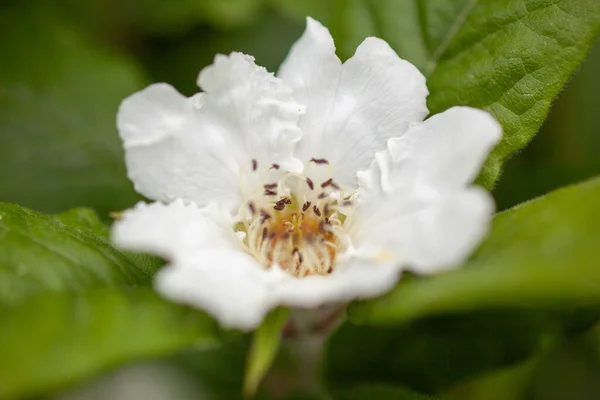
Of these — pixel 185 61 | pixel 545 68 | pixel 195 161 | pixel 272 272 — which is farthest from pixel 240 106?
pixel 185 61

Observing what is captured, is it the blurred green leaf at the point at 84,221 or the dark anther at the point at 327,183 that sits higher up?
the blurred green leaf at the point at 84,221

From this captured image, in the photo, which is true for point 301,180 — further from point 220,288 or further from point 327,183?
point 220,288

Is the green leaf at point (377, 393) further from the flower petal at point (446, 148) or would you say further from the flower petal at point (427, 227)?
the flower petal at point (446, 148)

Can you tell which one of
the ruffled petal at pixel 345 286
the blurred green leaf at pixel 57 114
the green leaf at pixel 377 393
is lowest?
the green leaf at pixel 377 393

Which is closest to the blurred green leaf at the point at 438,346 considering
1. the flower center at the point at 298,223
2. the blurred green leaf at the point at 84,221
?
the flower center at the point at 298,223

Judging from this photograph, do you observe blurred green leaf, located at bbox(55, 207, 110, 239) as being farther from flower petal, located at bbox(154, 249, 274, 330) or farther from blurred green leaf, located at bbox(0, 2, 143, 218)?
blurred green leaf, located at bbox(0, 2, 143, 218)

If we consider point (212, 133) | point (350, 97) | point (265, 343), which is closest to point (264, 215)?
point (212, 133)

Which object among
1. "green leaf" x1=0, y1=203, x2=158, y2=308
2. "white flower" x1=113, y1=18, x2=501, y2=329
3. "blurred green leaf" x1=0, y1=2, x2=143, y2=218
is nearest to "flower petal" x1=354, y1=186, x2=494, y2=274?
"white flower" x1=113, y1=18, x2=501, y2=329
